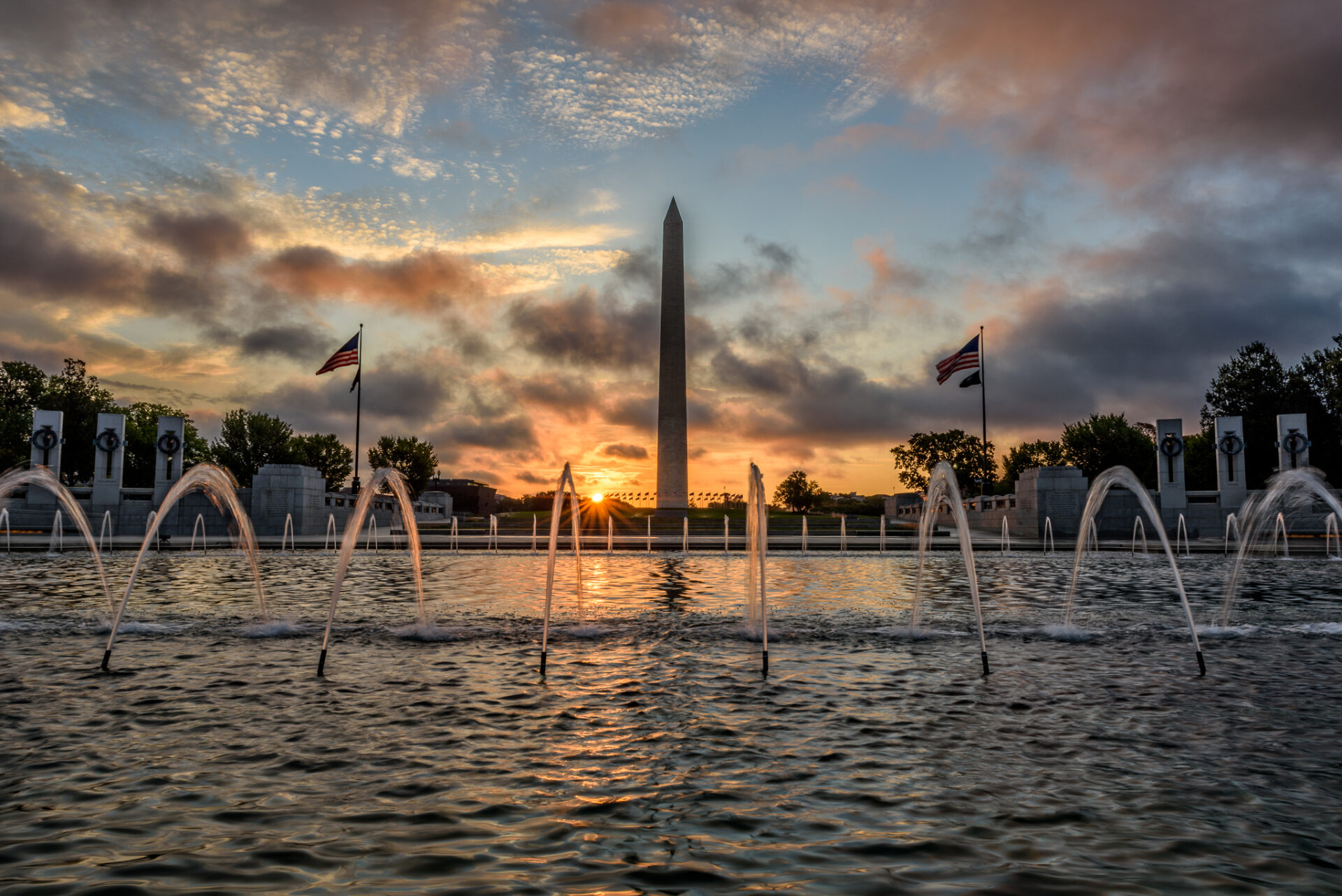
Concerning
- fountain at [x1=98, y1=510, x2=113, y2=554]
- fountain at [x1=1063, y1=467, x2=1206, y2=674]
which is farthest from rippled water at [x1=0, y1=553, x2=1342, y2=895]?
fountain at [x1=98, y1=510, x2=113, y2=554]

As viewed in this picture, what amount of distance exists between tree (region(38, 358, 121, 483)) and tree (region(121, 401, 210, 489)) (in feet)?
9.55

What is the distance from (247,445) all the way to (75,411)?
15.3 m

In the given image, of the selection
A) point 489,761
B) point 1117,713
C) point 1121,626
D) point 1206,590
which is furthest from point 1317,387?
point 489,761

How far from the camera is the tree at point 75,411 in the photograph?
210 feet

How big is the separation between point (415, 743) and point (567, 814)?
176cm

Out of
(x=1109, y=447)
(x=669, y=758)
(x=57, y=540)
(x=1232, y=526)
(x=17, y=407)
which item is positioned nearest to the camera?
(x=669, y=758)

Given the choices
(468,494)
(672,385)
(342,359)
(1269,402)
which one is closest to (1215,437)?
(1269,402)

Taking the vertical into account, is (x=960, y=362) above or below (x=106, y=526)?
above

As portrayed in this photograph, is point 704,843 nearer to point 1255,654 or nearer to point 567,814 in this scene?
point 567,814

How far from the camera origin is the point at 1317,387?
210 ft

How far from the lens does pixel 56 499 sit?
35438 millimetres

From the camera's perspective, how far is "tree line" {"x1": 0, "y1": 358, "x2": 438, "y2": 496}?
63531 mm

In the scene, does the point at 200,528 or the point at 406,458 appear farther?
the point at 406,458

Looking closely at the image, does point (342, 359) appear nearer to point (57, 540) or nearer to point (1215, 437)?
point (57, 540)
